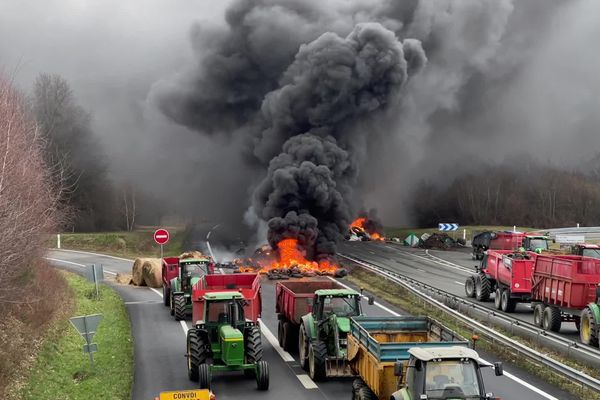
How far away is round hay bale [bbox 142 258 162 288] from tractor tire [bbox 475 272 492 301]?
1717 cm

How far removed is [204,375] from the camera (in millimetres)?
16906

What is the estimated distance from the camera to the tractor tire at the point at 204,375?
16.9 m

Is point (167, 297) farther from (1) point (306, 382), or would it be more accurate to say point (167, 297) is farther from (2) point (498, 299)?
(2) point (498, 299)

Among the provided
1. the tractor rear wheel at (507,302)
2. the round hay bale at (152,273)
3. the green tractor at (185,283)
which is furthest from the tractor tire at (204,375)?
the round hay bale at (152,273)

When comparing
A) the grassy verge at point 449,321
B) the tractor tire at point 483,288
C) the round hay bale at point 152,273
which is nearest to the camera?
the grassy verge at point 449,321

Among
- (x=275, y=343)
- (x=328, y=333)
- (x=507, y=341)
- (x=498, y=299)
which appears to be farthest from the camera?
(x=498, y=299)

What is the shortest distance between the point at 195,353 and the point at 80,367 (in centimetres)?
400

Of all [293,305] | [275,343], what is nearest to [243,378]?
[293,305]

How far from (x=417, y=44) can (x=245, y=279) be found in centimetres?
3648

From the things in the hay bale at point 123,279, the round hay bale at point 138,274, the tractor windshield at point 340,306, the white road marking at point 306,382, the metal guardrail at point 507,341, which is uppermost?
the tractor windshield at point 340,306

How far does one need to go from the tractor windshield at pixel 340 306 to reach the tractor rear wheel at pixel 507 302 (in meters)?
13.3

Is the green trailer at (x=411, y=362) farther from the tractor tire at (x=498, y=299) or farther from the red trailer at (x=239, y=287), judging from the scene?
the tractor tire at (x=498, y=299)

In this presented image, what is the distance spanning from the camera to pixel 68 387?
17391mm

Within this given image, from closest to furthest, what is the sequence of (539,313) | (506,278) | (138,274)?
(539,313) < (506,278) < (138,274)
